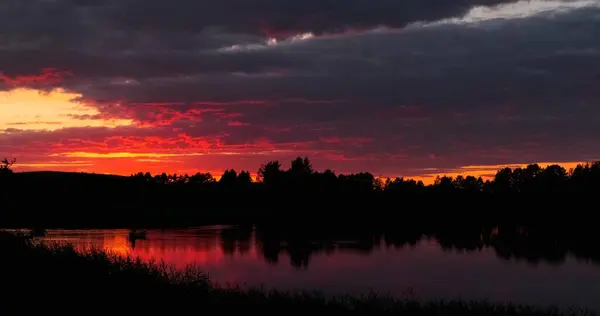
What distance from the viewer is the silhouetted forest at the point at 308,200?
94375 mm

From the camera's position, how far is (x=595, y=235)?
68750 mm

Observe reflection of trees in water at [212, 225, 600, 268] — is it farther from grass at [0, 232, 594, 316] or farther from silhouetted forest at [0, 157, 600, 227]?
grass at [0, 232, 594, 316]

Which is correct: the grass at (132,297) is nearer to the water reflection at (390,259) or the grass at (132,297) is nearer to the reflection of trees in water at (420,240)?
the water reflection at (390,259)

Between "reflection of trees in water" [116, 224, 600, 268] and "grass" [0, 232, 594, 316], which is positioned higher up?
"grass" [0, 232, 594, 316]

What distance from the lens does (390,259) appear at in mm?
47906

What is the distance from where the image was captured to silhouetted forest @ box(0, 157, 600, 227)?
3716 inches

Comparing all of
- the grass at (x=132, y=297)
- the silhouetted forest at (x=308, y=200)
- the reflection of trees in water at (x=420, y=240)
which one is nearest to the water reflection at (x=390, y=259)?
the reflection of trees in water at (x=420, y=240)

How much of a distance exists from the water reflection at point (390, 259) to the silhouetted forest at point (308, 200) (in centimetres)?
2392

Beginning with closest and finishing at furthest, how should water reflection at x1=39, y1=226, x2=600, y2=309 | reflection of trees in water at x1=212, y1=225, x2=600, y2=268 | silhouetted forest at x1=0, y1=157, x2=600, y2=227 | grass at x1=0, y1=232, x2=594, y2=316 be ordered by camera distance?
grass at x1=0, y1=232, x2=594, y2=316 → water reflection at x1=39, y1=226, x2=600, y2=309 → reflection of trees in water at x1=212, y1=225, x2=600, y2=268 → silhouetted forest at x1=0, y1=157, x2=600, y2=227

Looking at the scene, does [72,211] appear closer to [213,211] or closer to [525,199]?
[213,211]

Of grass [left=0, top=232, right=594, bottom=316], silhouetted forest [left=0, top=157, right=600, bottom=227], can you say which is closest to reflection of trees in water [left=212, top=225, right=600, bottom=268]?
silhouetted forest [left=0, top=157, right=600, bottom=227]

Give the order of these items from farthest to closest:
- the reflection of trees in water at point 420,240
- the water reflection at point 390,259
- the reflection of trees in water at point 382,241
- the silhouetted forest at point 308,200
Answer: the silhouetted forest at point 308,200 → the reflection of trees in water at point 382,241 → the reflection of trees in water at point 420,240 → the water reflection at point 390,259

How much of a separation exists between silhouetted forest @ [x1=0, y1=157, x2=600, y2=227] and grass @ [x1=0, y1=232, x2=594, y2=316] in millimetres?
64684

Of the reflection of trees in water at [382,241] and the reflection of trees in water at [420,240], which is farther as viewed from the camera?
the reflection of trees in water at [382,241]
